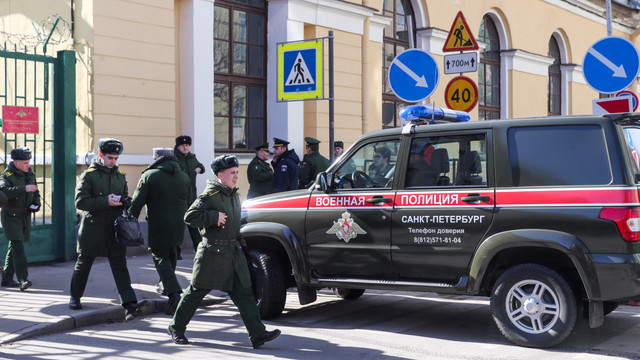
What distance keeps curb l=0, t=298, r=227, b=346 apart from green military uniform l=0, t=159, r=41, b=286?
64.3 inches

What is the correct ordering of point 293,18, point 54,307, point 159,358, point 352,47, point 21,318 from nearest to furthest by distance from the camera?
point 159,358
point 21,318
point 54,307
point 293,18
point 352,47

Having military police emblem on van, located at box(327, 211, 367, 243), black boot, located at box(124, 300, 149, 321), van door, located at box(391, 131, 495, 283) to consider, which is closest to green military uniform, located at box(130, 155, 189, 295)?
black boot, located at box(124, 300, 149, 321)

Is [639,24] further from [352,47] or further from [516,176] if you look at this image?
[516,176]

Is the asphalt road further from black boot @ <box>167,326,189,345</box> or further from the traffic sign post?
the traffic sign post

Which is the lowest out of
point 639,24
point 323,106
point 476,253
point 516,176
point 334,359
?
point 334,359

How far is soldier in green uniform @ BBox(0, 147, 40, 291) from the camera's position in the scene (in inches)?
356

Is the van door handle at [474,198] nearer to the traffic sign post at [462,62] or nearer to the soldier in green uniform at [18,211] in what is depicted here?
the traffic sign post at [462,62]

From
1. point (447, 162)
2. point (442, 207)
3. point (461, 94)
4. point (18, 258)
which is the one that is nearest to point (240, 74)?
point (461, 94)

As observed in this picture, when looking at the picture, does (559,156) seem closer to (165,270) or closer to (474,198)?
(474,198)

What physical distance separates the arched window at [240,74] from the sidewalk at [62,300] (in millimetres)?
3708

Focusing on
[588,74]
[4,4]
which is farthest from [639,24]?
[4,4]

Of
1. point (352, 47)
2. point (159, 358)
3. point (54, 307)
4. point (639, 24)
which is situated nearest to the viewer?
point (159, 358)

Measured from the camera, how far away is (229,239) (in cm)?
674

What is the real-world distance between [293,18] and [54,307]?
792 cm
